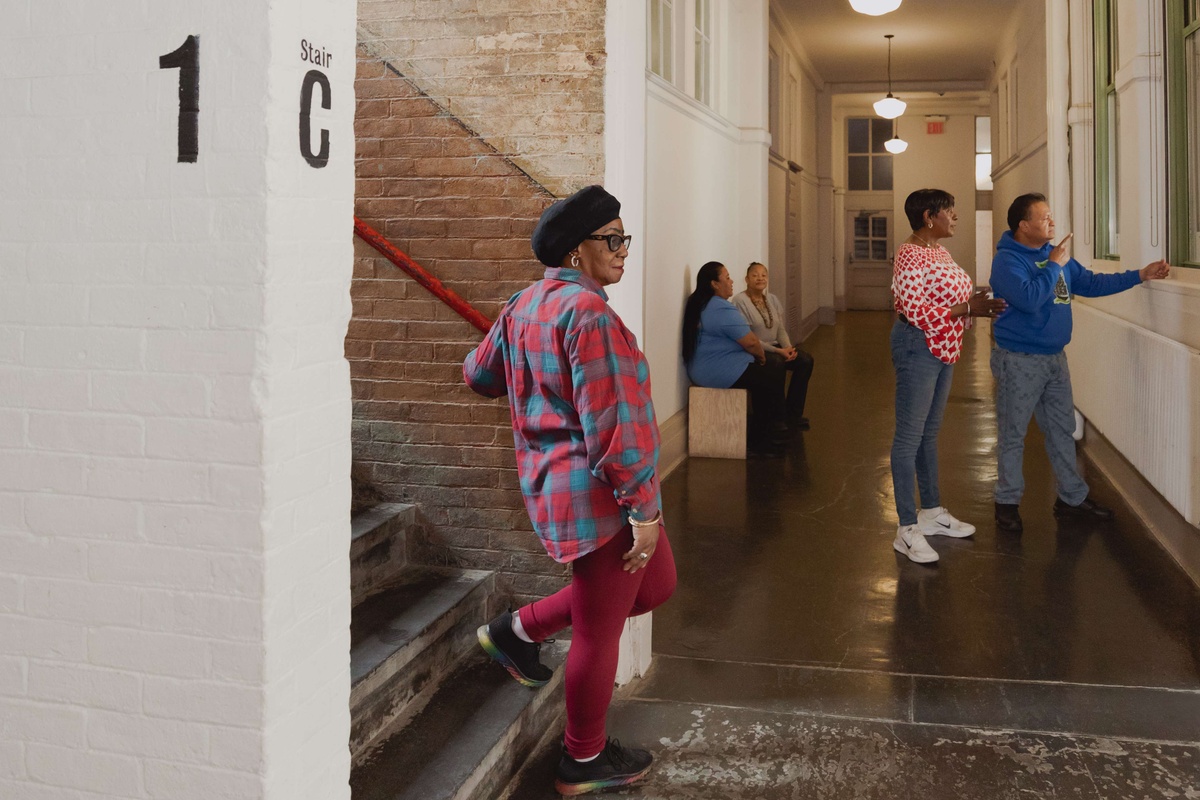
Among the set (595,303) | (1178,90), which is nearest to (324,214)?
(595,303)

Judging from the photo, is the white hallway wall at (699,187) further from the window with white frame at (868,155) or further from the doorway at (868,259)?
the doorway at (868,259)

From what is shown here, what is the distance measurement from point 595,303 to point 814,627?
2061mm

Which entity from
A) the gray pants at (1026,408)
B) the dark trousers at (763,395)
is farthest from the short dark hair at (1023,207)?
the dark trousers at (763,395)

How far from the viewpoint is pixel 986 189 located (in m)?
22.4

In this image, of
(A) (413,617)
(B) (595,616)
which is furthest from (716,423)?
(B) (595,616)

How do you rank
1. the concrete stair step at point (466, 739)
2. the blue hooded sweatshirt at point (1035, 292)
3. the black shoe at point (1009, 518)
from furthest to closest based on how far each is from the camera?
1. the black shoe at point (1009, 518)
2. the blue hooded sweatshirt at point (1035, 292)
3. the concrete stair step at point (466, 739)

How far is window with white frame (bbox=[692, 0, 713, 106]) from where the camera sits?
27.2ft

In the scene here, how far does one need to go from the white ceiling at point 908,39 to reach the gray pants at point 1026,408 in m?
7.76

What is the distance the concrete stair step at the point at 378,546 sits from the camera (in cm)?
336

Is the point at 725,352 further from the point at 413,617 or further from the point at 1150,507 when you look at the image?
the point at 413,617

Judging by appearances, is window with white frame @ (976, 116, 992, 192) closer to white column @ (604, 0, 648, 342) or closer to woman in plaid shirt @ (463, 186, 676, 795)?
white column @ (604, 0, 648, 342)

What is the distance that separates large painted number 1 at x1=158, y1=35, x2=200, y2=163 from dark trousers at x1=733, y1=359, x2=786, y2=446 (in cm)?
607

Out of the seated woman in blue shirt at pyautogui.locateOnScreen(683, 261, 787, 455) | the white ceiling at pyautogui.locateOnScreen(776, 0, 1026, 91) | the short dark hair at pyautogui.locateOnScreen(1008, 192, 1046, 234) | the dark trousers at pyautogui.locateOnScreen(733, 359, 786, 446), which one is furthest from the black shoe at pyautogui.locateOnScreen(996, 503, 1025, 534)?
the white ceiling at pyautogui.locateOnScreen(776, 0, 1026, 91)

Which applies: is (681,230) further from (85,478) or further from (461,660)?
(85,478)
